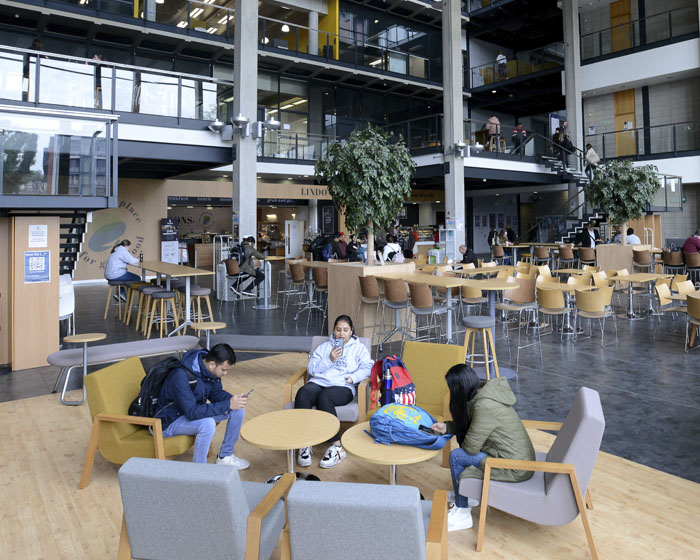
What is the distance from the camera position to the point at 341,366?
13.0 ft

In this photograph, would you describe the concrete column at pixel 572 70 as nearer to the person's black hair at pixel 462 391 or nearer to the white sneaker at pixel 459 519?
the person's black hair at pixel 462 391

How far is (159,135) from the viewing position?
419 inches

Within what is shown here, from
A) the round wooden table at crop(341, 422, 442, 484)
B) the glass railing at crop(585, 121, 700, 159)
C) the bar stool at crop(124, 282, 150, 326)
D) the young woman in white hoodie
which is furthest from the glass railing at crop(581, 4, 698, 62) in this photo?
the round wooden table at crop(341, 422, 442, 484)

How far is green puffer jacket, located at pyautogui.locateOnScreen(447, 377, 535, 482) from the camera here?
2.62 meters

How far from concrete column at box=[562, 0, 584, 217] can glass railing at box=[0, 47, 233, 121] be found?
40.2ft

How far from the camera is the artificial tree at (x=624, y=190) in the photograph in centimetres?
1227

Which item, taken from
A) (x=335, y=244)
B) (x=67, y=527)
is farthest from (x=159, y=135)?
(x=67, y=527)

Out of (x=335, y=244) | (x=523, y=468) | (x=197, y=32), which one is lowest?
(x=523, y=468)

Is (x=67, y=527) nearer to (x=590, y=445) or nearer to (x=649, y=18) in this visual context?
(x=590, y=445)

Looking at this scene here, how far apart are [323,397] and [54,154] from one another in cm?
526

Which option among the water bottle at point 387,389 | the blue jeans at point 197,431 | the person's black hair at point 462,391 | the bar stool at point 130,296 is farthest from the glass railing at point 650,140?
the blue jeans at point 197,431

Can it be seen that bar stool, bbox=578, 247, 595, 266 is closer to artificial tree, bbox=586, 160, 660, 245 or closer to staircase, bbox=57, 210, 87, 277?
artificial tree, bbox=586, 160, 660, 245

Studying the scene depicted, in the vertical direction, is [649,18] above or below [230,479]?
above

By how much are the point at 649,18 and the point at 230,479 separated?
2103 cm
